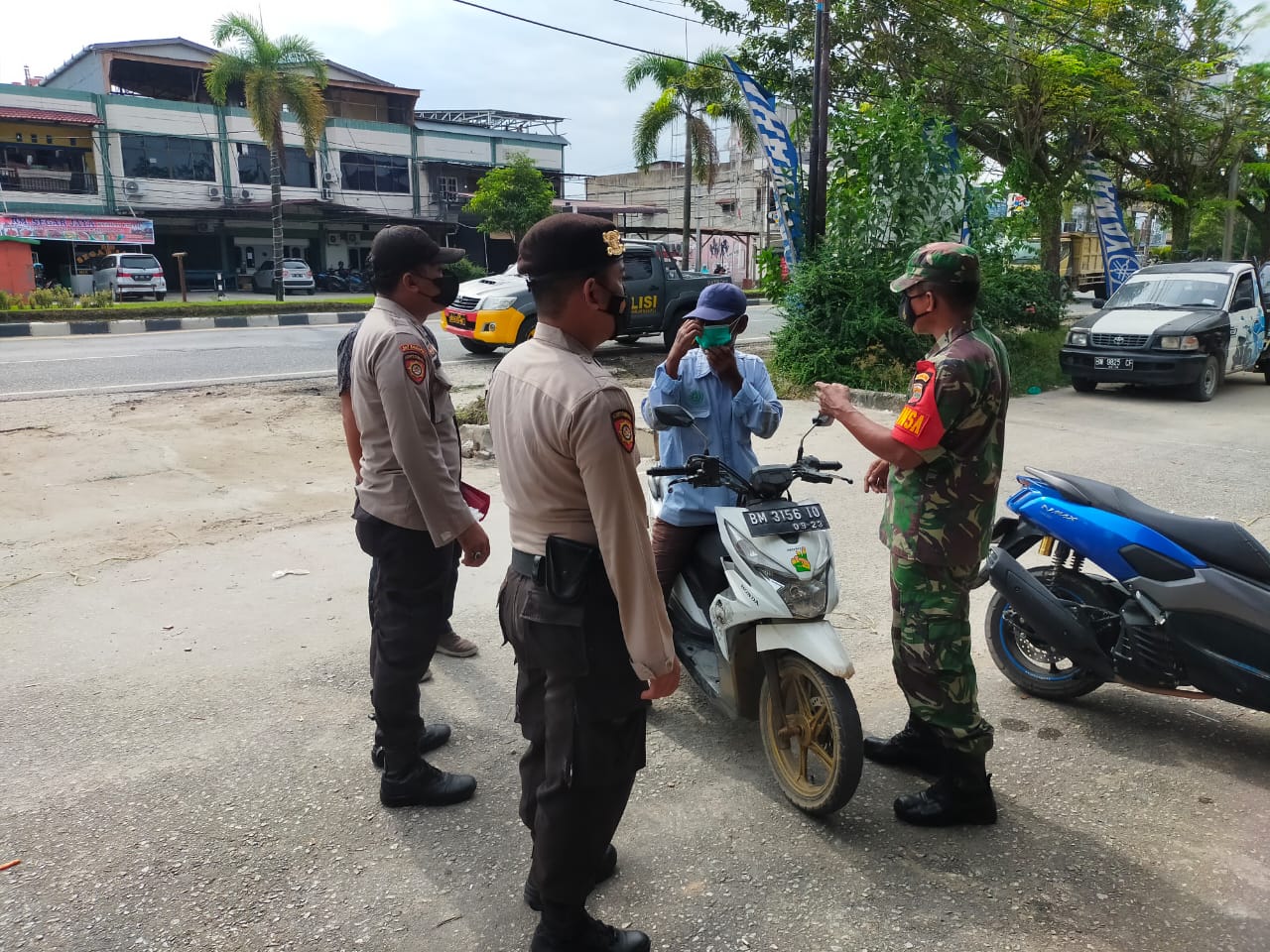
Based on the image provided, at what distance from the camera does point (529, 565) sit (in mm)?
2158

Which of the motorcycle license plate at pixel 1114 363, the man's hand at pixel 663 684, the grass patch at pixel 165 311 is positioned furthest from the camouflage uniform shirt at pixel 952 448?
the grass patch at pixel 165 311

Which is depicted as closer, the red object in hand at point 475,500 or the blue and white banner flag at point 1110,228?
the red object in hand at point 475,500

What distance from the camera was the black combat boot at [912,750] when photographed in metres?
3.21

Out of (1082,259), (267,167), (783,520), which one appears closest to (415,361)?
(783,520)

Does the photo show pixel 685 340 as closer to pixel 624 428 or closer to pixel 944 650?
pixel 944 650

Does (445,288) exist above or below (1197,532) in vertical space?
above

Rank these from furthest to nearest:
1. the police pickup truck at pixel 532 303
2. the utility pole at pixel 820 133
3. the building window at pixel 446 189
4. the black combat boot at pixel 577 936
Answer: the building window at pixel 446 189 < the police pickup truck at pixel 532 303 < the utility pole at pixel 820 133 < the black combat boot at pixel 577 936

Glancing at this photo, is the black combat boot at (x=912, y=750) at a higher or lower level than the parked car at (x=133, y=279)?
lower

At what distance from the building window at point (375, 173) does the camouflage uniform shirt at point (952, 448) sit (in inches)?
1695

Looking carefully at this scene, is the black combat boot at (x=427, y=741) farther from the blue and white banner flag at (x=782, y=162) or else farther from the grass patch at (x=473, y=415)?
the blue and white banner flag at (x=782, y=162)

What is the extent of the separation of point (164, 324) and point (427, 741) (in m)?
18.8

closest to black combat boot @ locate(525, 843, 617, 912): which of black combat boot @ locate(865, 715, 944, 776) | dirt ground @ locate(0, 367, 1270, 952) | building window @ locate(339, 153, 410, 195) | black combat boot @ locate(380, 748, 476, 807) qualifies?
dirt ground @ locate(0, 367, 1270, 952)

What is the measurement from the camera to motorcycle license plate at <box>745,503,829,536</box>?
3004 mm

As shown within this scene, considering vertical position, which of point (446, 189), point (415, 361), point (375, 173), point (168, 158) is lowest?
point (415, 361)
